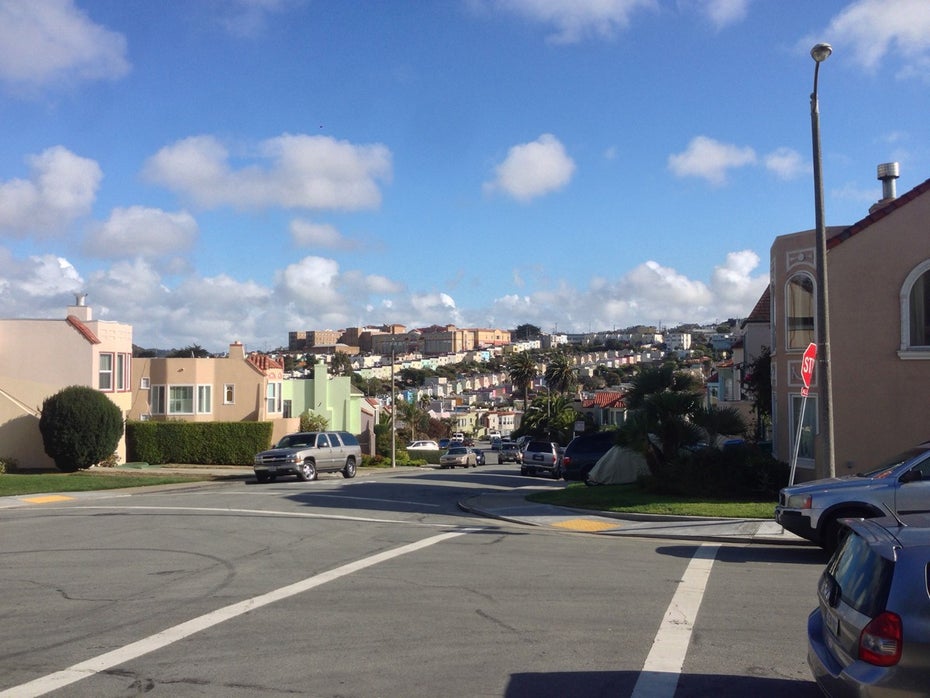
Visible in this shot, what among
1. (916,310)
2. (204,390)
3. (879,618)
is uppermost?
(916,310)

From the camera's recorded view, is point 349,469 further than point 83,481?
Yes

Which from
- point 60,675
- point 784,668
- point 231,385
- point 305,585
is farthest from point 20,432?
point 784,668

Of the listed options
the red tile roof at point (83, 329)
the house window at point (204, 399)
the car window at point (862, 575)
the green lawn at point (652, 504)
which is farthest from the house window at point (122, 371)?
the car window at point (862, 575)

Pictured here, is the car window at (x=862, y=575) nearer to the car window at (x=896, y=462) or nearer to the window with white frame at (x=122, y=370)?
the car window at (x=896, y=462)

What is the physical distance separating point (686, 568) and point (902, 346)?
9505 millimetres

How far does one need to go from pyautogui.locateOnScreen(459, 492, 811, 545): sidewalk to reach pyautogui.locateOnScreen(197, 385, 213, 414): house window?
29.0 meters

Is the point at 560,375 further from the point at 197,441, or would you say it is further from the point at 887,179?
the point at 887,179

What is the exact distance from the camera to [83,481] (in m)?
27.0

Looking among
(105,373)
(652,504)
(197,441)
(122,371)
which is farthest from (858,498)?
(197,441)

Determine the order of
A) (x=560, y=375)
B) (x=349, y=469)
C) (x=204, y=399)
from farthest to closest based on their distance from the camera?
(x=560, y=375)
(x=204, y=399)
(x=349, y=469)

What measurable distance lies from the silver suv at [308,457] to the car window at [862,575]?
25.4m

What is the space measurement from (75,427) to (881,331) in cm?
2634

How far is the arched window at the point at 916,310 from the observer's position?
1842cm

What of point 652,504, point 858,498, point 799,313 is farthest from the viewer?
point 799,313
